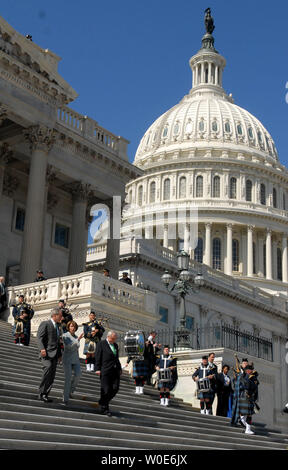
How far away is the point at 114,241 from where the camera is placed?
3631cm

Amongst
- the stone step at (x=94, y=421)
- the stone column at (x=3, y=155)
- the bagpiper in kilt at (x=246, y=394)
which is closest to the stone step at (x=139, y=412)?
the stone step at (x=94, y=421)

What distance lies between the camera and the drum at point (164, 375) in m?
18.1

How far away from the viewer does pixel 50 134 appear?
104 feet

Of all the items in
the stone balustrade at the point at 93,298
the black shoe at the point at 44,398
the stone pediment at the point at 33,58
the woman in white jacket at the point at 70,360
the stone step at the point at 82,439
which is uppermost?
the stone pediment at the point at 33,58

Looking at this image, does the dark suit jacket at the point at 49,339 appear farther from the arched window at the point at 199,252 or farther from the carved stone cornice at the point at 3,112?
the arched window at the point at 199,252

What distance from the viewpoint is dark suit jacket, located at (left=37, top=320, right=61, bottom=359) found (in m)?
13.1

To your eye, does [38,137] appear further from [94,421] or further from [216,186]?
[216,186]

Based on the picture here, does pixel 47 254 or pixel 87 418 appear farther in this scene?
pixel 47 254

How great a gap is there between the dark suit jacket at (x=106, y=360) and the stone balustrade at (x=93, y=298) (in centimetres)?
1102

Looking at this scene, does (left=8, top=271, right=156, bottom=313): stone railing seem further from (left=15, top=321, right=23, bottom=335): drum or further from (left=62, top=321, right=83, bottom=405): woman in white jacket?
(left=62, top=321, right=83, bottom=405): woman in white jacket

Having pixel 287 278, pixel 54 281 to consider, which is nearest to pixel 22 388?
pixel 54 281
